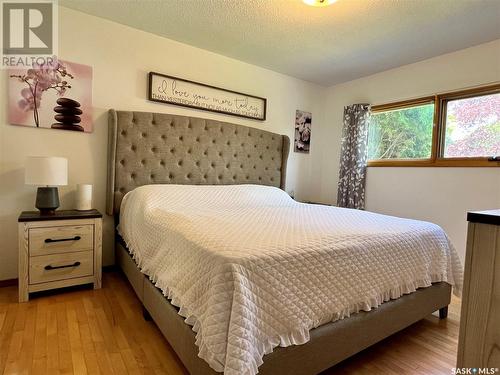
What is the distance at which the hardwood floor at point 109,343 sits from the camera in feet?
4.60

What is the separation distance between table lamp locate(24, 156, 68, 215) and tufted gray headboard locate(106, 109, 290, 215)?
0.43 m

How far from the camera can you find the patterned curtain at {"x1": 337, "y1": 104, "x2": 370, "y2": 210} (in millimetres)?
3438

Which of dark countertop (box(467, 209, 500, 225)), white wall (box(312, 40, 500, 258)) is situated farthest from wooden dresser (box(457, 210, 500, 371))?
white wall (box(312, 40, 500, 258))

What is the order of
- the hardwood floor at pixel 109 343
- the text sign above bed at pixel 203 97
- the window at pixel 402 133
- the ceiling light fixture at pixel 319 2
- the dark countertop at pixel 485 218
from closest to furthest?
the dark countertop at pixel 485 218, the hardwood floor at pixel 109 343, the ceiling light fixture at pixel 319 2, the text sign above bed at pixel 203 97, the window at pixel 402 133

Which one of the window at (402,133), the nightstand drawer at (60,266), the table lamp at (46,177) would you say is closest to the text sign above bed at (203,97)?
the table lamp at (46,177)

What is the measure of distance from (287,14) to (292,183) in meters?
2.11

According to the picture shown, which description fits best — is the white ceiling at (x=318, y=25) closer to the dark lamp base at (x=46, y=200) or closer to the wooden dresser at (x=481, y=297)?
the dark lamp base at (x=46, y=200)

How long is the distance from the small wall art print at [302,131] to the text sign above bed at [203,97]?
0.59 metres

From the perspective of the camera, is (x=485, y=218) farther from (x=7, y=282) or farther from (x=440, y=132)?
(x=7, y=282)

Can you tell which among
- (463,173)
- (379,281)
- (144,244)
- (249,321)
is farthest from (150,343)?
(463,173)

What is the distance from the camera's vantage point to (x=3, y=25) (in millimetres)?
2168

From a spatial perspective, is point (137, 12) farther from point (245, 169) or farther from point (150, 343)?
point (150, 343)

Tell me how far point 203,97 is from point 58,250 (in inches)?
75.9

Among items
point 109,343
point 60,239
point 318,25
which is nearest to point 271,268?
point 109,343
